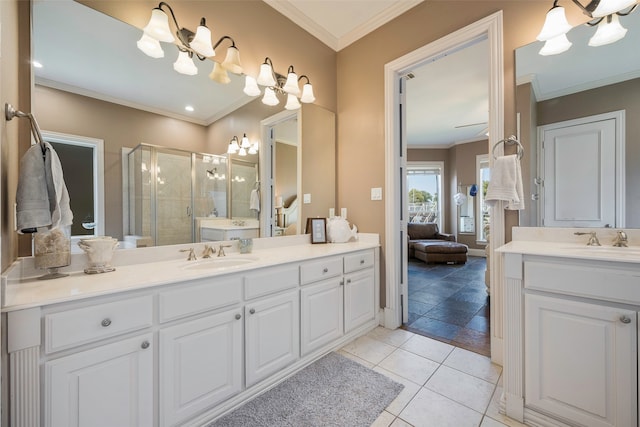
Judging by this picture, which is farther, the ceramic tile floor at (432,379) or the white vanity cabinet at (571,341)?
the ceramic tile floor at (432,379)

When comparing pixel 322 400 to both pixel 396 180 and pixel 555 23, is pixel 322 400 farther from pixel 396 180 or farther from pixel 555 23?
pixel 555 23

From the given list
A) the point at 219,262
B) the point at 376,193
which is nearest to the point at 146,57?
the point at 219,262

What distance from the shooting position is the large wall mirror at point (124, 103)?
1343 mm

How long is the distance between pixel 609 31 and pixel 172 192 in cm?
285

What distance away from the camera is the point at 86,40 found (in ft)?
4.71

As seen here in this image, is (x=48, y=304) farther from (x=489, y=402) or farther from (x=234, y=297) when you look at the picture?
(x=489, y=402)

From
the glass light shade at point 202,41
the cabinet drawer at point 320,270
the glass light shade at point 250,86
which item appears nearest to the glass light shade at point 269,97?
the glass light shade at point 250,86

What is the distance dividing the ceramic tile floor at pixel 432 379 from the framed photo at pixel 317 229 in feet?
3.12

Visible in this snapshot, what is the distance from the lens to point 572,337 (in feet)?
3.90

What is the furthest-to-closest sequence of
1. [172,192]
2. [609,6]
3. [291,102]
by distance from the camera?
1. [291,102]
2. [172,192]
3. [609,6]

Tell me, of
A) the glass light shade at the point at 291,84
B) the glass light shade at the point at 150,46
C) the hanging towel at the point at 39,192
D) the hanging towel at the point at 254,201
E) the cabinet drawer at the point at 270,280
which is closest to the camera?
the hanging towel at the point at 39,192

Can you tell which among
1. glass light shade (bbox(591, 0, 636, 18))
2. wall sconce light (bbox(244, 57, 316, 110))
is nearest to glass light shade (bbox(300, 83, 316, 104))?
wall sconce light (bbox(244, 57, 316, 110))

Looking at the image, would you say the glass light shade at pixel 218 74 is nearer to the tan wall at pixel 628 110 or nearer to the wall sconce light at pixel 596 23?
the wall sconce light at pixel 596 23

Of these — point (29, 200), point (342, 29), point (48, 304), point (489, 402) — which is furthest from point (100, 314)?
A: point (342, 29)
